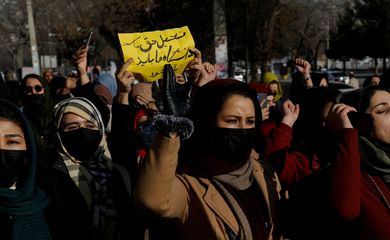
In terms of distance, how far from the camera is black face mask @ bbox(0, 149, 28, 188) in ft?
7.54

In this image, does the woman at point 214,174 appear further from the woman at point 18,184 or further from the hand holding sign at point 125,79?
the hand holding sign at point 125,79

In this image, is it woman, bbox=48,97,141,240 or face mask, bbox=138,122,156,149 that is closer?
woman, bbox=48,97,141,240

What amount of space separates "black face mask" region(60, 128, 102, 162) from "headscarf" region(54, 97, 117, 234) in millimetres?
25

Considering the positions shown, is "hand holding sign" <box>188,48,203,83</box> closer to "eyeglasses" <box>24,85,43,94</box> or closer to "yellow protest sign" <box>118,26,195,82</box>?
"yellow protest sign" <box>118,26,195,82</box>

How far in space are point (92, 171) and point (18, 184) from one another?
0.67 meters

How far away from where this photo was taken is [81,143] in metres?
3.07

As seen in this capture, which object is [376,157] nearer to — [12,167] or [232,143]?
[232,143]

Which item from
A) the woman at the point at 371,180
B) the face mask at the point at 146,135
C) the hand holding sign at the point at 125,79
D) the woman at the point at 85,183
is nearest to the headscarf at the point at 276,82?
the hand holding sign at the point at 125,79

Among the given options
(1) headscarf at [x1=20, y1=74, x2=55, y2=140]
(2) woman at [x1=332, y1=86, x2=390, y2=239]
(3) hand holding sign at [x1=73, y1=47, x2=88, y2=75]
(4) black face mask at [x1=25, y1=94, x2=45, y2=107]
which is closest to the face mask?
(2) woman at [x1=332, y1=86, x2=390, y2=239]

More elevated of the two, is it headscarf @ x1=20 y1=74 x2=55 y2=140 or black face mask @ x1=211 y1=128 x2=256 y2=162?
black face mask @ x1=211 y1=128 x2=256 y2=162

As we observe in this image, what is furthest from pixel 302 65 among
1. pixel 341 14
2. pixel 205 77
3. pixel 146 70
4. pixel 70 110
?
pixel 341 14

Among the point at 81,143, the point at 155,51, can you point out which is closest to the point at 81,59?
the point at 155,51

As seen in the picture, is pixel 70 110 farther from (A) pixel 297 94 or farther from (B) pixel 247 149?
(A) pixel 297 94

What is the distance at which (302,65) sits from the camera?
4.89m
